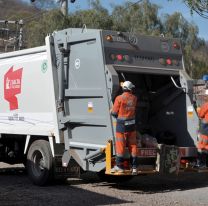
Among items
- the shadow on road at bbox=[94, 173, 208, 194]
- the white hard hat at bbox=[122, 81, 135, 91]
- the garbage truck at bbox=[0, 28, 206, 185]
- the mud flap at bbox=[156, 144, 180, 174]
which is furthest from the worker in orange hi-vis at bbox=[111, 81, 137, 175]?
the shadow on road at bbox=[94, 173, 208, 194]

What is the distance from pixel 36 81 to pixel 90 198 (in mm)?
2907

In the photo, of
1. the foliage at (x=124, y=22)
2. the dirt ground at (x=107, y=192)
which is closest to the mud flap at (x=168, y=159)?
the dirt ground at (x=107, y=192)

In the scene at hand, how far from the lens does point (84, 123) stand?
10008 millimetres

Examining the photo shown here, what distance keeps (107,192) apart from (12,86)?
3319 mm

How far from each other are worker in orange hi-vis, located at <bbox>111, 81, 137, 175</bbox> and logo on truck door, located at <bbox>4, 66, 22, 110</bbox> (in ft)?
9.14

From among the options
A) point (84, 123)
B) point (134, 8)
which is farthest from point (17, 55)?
point (134, 8)

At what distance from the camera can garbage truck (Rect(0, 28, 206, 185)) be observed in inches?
381

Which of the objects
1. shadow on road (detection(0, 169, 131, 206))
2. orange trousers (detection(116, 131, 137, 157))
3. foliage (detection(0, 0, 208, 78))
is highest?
foliage (detection(0, 0, 208, 78))

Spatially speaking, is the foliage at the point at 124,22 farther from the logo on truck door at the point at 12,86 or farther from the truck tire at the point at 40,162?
the truck tire at the point at 40,162

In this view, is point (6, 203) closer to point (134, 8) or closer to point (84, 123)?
point (84, 123)

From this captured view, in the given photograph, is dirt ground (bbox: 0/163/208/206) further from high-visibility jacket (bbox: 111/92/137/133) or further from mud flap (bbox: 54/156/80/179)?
high-visibility jacket (bbox: 111/92/137/133)

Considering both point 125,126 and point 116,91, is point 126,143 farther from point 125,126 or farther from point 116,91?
point 116,91

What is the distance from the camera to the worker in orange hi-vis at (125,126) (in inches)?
366

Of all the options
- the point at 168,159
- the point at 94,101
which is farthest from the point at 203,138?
the point at 94,101
